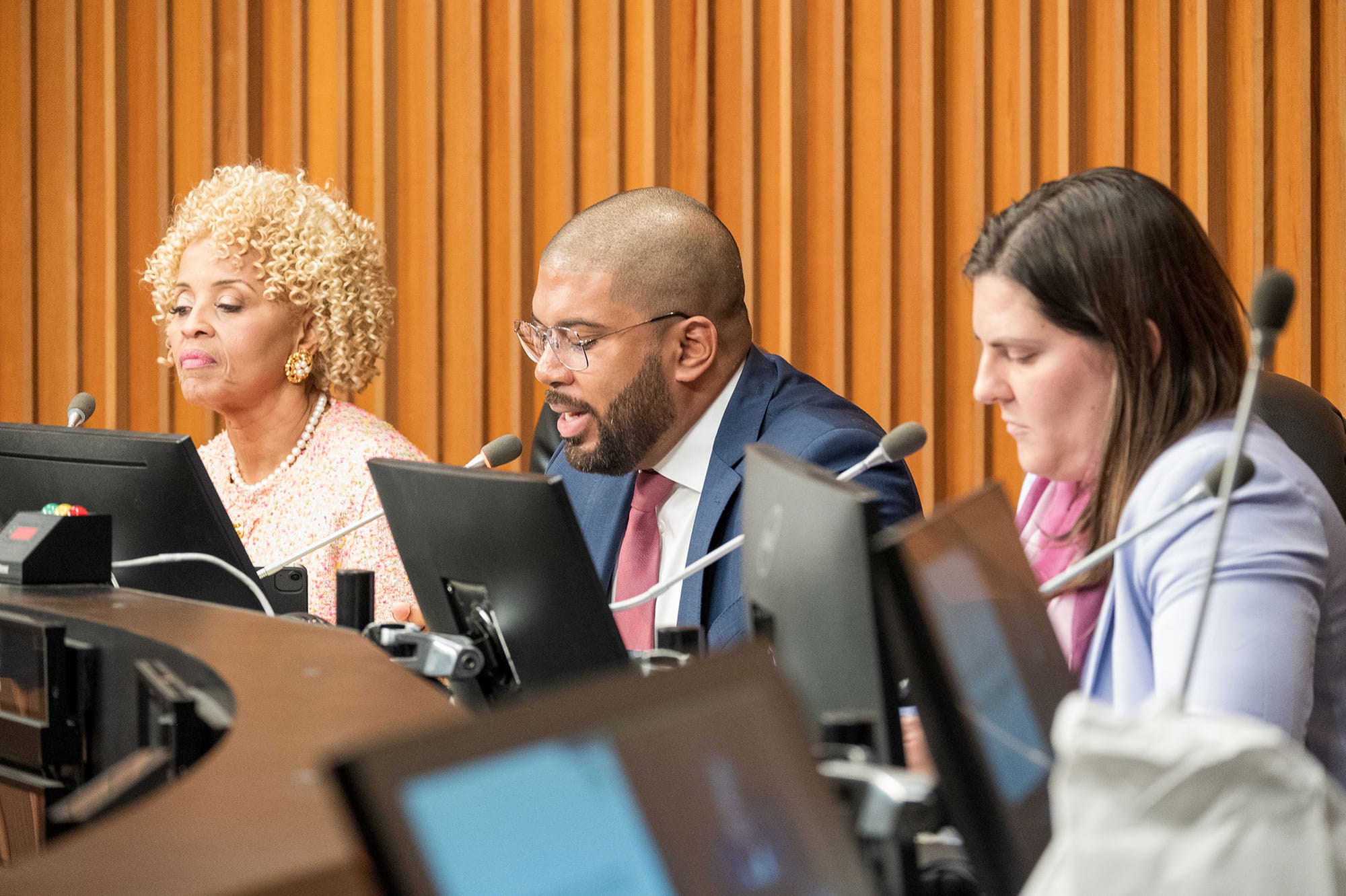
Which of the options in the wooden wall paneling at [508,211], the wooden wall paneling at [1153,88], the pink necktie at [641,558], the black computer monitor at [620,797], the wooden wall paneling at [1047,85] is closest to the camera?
the black computer monitor at [620,797]

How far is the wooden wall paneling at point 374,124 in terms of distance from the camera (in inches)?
145

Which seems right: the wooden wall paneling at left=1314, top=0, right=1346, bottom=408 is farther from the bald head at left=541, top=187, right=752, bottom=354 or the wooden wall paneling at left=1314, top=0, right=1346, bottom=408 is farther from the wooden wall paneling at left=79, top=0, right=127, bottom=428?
the wooden wall paneling at left=79, top=0, right=127, bottom=428

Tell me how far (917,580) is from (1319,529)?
2.13 feet

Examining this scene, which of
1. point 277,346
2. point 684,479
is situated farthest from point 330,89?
point 684,479

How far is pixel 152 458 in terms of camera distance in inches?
66.5

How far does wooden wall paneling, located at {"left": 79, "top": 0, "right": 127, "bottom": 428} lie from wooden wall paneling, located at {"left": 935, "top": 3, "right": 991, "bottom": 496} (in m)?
2.25

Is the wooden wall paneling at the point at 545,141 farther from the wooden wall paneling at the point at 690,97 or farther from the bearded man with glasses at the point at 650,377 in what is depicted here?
the bearded man with glasses at the point at 650,377

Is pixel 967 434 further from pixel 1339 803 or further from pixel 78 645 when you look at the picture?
pixel 1339 803

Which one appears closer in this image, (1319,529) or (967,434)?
(1319,529)

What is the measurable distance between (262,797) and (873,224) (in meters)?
2.88

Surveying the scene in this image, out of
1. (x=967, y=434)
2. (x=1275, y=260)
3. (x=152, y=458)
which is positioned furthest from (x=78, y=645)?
(x=1275, y=260)

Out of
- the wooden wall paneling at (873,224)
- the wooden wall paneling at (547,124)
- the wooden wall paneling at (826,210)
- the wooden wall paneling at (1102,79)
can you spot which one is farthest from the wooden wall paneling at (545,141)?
the wooden wall paneling at (1102,79)

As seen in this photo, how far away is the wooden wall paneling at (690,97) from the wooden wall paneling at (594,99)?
0.14 meters

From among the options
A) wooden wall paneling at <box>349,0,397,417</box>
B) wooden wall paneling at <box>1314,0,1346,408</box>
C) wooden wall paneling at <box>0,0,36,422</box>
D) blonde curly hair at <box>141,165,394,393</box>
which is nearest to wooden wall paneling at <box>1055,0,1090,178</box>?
wooden wall paneling at <box>1314,0,1346,408</box>
